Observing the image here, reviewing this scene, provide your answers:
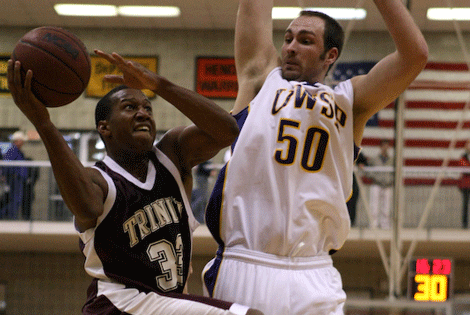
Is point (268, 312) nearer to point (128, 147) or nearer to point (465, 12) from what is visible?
point (128, 147)

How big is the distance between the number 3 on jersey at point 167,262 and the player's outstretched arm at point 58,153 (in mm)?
337

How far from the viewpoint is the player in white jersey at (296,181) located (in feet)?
8.58

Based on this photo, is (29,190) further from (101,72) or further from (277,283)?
(277,283)

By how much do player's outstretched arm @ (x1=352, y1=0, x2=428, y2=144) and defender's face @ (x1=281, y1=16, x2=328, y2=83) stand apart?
0.19 m

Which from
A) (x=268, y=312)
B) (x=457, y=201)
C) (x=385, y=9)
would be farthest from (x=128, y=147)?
(x=457, y=201)

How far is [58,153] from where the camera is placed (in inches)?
92.2

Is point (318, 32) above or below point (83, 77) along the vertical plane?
above

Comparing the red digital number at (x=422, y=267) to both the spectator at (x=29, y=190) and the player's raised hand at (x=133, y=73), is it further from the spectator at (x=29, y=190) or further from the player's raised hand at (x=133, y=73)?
the spectator at (x=29, y=190)

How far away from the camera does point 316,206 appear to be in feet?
8.65

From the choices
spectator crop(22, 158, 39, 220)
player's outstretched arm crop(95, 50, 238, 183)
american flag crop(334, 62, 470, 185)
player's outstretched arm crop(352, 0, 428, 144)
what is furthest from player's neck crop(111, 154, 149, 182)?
american flag crop(334, 62, 470, 185)

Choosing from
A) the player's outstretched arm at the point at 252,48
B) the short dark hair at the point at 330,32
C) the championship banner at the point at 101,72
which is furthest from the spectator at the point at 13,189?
the short dark hair at the point at 330,32

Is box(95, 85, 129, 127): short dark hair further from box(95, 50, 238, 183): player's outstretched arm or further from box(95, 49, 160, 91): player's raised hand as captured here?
box(95, 49, 160, 91): player's raised hand

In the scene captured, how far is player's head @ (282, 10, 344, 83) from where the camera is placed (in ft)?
9.13

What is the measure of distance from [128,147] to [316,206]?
86 cm
